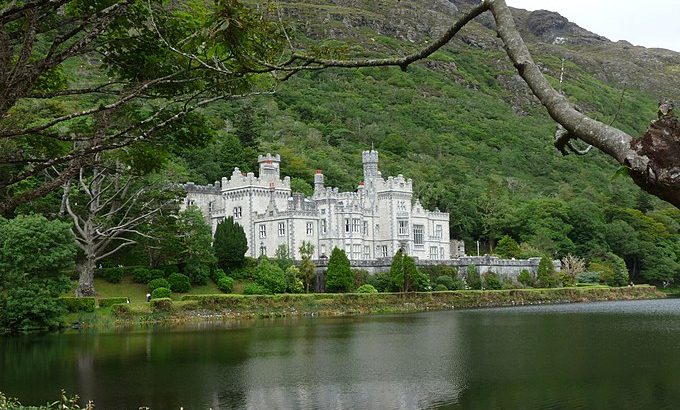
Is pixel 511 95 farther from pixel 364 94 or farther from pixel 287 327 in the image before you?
pixel 287 327

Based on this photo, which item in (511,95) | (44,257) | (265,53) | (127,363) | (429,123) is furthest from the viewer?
(511,95)

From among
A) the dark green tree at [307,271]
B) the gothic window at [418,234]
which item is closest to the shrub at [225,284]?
the dark green tree at [307,271]

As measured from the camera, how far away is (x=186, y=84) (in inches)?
468

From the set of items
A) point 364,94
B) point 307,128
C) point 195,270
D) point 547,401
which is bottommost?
point 547,401

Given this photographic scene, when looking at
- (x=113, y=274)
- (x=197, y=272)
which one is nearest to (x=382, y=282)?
(x=197, y=272)

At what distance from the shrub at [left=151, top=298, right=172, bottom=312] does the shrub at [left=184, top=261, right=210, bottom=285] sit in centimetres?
784

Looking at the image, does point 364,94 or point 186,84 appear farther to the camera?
point 364,94

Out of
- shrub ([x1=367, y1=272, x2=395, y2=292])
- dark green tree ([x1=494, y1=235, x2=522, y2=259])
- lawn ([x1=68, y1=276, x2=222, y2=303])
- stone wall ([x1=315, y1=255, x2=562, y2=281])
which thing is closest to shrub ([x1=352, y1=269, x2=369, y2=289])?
shrub ([x1=367, y1=272, x2=395, y2=292])

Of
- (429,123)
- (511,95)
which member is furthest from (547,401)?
(511,95)

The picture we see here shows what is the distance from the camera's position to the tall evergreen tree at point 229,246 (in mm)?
54906

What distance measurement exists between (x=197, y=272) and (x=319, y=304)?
28.3 feet

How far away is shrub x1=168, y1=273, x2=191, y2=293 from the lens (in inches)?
1976

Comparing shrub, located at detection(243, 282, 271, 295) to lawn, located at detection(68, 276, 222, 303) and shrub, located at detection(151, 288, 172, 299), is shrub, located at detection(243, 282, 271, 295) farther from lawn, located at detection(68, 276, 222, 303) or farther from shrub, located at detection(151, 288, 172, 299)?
shrub, located at detection(151, 288, 172, 299)

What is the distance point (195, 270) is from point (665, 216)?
2576 inches
